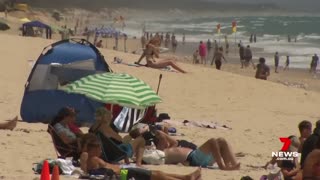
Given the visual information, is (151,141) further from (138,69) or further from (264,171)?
(138,69)

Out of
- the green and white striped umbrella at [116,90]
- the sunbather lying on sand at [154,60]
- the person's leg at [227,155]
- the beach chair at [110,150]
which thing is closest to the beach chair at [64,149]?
the beach chair at [110,150]

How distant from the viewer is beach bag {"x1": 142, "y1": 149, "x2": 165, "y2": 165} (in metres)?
9.05

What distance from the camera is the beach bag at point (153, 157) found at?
905 cm

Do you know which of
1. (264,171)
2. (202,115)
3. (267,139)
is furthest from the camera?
(202,115)

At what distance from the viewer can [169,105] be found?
15.5 metres

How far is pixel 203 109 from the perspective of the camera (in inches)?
607

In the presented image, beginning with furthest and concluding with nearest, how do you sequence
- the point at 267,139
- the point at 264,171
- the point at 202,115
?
1. the point at 202,115
2. the point at 267,139
3. the point at 264,171

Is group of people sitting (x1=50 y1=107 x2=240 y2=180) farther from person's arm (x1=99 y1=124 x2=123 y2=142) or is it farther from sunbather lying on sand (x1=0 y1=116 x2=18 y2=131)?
sunbather lying on sand (x1=0 y1=116 x2=18 y2=131)

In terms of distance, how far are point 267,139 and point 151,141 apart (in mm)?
3737

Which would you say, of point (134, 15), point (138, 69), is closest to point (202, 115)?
point (138, 69)

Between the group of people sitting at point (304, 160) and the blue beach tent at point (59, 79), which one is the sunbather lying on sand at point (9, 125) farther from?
the group of people sitting at point (304, 160)

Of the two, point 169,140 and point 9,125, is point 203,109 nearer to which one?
Answer: point 9,125

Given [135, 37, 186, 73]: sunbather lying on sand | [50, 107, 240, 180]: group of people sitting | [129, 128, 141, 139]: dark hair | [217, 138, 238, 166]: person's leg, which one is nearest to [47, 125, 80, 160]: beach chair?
[50, 107, 240, 180]: group of people sitting

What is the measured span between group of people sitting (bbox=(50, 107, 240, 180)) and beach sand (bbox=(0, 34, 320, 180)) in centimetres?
22
